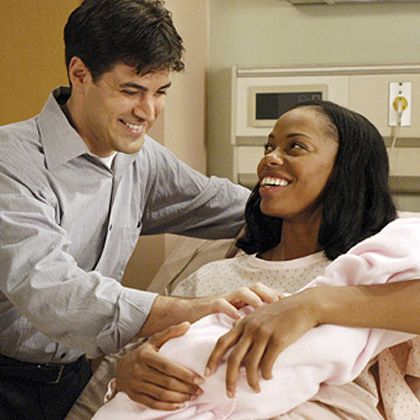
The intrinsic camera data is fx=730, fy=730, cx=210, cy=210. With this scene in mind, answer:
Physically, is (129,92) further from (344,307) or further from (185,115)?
(185,115)

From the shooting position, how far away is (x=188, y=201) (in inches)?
78.0

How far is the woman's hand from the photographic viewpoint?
1165 millimetres

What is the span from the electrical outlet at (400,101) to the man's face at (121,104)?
102cm

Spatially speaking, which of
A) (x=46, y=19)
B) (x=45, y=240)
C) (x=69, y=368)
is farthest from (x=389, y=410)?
(x=46, y=19)

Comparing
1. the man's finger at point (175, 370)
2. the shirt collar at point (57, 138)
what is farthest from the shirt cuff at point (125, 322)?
the shirt collar at point (57, 138)

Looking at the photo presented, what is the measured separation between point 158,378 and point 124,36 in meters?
0.75

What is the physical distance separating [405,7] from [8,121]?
1.36m

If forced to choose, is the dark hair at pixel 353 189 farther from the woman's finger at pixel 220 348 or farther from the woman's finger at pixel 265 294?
the woman's finger at pixel 220 348

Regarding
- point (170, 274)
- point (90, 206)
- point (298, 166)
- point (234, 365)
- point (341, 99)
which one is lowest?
point (170, 274)

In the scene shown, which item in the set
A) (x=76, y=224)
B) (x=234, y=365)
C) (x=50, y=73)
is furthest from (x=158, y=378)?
(x=50, y=73)

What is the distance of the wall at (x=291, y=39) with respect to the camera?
2494 millimetres

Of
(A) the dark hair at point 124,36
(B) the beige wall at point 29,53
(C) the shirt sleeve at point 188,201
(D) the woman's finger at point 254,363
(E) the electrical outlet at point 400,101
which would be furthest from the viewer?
(E) the electrical outlet at point 400,101

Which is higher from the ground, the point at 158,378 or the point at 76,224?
the point at 76,224

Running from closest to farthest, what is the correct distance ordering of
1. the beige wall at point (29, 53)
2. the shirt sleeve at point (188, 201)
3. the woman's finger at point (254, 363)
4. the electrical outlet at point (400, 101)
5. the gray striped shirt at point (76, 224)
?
1. the woman's finger at point (254, 363)
2. the gray striped shirt at point (76, 224)
3. the shirt sleeve at point (188, 201)
4. the beige wall at point (29, 53)
5. the electrical outlet at point (400, 101)
